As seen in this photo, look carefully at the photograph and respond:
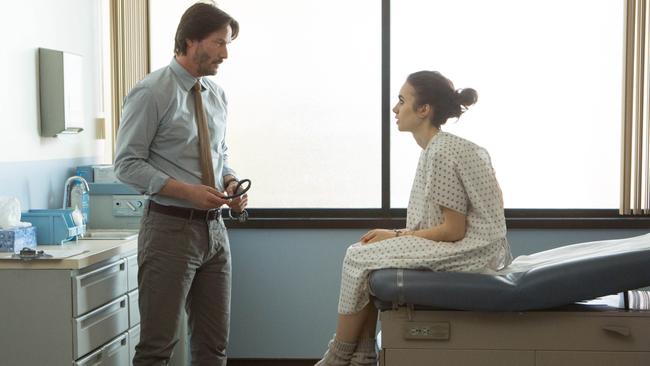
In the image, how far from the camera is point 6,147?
9.98ft

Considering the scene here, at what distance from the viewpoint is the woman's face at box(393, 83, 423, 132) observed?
2611mm

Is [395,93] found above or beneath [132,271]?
above

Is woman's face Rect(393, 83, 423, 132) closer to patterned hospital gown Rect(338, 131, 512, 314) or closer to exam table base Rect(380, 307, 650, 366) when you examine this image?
patterned hospital gown Rect(338, 131, 512, 314)

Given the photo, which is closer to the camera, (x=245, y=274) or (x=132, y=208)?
(x=132, y=208)

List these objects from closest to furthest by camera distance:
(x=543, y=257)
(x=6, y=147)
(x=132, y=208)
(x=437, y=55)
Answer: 1. (x=543, y=257)
2. (x=6, y=147)
3. (x=132, y=208)
4. (x=437, y=55)

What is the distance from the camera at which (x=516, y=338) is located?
2.35 metres

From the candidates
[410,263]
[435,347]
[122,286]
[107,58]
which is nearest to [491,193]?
[410,263]

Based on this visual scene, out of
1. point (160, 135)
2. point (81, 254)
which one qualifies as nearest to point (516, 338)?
point (160, 135)

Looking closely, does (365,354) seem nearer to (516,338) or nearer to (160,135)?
(516,338)

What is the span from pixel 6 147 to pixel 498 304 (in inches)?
73.3

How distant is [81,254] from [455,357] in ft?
4.22

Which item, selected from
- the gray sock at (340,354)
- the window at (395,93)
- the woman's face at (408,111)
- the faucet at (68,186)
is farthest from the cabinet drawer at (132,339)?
the woman's face at (408,111)

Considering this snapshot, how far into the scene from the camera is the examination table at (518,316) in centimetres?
228

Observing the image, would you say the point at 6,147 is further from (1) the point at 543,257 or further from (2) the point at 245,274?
(1) the point at 543,257
